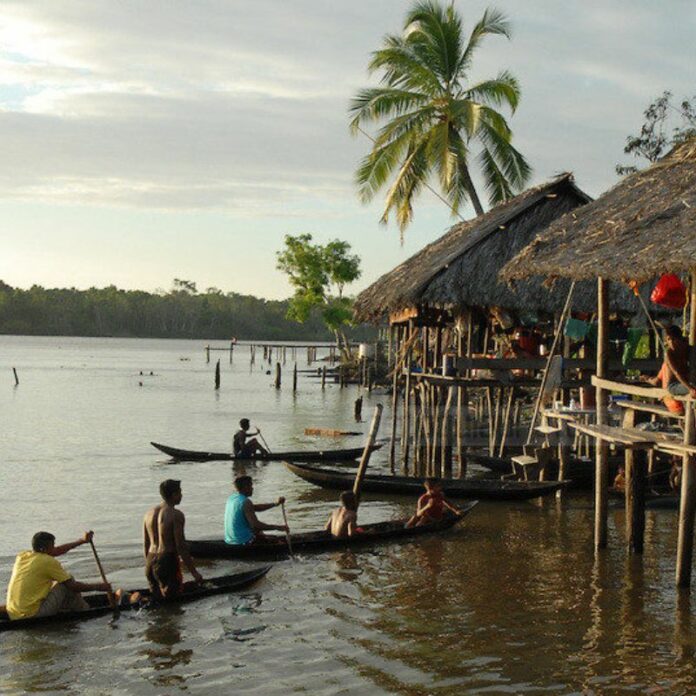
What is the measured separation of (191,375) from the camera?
6850 centimetres

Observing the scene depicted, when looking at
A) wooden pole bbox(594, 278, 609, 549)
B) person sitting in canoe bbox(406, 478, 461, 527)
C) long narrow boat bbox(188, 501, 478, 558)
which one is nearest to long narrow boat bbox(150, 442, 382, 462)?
person sitting in canoe bbox(406, 478, 461, 527)

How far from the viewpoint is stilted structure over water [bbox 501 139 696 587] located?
35.1 feet

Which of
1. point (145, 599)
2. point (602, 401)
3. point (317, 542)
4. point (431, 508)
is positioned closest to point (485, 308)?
point (431, 508)

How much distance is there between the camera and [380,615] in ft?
36.0

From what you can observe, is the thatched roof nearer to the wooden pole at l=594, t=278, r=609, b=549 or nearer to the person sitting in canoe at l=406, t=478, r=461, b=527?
the wooden pole at l=594, t=278, r=609, b=549

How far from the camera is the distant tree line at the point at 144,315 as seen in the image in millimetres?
149625

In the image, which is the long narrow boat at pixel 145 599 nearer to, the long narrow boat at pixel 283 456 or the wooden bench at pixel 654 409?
the wooden bench at pixel 654 409

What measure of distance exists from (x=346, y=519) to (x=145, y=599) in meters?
3.63

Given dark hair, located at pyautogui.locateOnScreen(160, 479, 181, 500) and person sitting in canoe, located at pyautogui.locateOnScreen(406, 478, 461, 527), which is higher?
dark hair, located at pyautogui.locateOnScreen(160, 479, 181, 500)

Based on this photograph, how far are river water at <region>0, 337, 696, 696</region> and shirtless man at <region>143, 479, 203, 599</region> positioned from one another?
0.29m

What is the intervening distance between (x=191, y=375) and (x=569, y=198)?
50.3 meters

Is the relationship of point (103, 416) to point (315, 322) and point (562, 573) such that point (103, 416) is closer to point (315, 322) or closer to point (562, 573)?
point (562, 573)

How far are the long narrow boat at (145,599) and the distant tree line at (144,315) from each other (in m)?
136

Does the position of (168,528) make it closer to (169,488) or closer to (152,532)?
(152,532)
